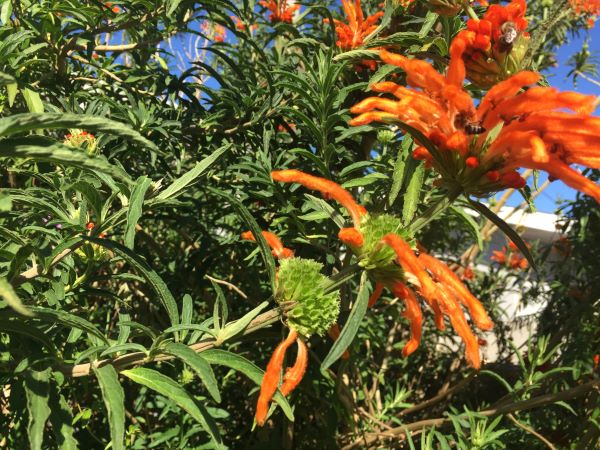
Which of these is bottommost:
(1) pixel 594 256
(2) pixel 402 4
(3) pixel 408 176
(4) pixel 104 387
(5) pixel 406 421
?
(5) pixel 406 421

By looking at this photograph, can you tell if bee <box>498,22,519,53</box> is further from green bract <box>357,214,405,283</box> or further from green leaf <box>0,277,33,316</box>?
green leaf <box>0,277,33,316</box>

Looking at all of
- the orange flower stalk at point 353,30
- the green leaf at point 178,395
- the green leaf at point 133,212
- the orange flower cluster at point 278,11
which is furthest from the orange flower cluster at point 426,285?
the orange flower cluster at point 278,11

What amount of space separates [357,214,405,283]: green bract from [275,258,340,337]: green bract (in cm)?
8

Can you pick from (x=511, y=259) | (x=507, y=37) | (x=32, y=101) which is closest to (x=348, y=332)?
(x=507, y=37)

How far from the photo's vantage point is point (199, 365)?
24.1 inches

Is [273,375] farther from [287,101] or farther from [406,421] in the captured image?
[406,421]

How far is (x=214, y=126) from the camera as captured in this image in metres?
1.43

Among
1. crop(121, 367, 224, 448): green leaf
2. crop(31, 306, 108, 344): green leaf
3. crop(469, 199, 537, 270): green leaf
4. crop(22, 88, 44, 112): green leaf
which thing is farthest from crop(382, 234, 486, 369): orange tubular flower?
crop(22, 88, 44, 112): green leaf

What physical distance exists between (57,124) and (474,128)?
21.7 inches

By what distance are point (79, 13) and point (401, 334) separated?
6.98 feet

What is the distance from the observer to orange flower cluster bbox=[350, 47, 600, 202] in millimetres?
667

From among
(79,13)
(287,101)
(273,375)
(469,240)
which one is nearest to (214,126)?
(287,101)

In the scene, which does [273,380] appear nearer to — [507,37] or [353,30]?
[507,37]

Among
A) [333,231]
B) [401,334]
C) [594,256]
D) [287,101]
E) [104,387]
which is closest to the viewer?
[104,387]
